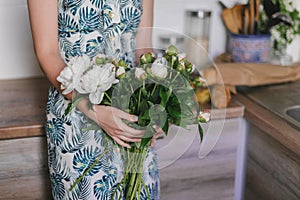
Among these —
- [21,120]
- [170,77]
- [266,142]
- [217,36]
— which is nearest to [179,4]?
[217,36]

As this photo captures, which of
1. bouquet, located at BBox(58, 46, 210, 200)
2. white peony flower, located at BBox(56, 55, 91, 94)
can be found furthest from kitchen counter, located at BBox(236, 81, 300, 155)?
white peony flower, located at BBox(56, 55, 91, 94)

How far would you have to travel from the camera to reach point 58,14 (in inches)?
48.3

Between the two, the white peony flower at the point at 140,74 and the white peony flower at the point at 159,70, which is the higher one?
the white peony flower at the point at 159,70

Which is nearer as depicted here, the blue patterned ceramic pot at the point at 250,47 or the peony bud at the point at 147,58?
the peony bud at the point at 147,58

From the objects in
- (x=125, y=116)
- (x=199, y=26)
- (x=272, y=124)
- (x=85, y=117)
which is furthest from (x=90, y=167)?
(x=199, y=26)

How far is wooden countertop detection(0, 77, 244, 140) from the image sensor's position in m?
1.35

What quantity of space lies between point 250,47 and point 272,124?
→ 45 centimetres

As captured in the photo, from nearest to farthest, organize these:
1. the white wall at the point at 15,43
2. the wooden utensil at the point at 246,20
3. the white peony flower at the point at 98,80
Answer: the white peony flower at the point at 98,80 → the white wall at the point at 15,43 → the wooden utensil at the point at 246,20

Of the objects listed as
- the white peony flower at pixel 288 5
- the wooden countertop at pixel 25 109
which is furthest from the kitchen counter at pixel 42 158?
the white peony flower at pixel 288 5

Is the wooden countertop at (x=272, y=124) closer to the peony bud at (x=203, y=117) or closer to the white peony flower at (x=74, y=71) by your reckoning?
the peony bud at (x=203, y=117)

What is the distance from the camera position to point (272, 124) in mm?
1412

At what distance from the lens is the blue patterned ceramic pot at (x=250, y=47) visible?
1780 millimetres

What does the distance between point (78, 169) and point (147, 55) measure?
0.37 m

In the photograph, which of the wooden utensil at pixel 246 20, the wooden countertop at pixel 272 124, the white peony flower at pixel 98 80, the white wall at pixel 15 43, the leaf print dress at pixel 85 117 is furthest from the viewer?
the wooden utensil at pixel 246 20
